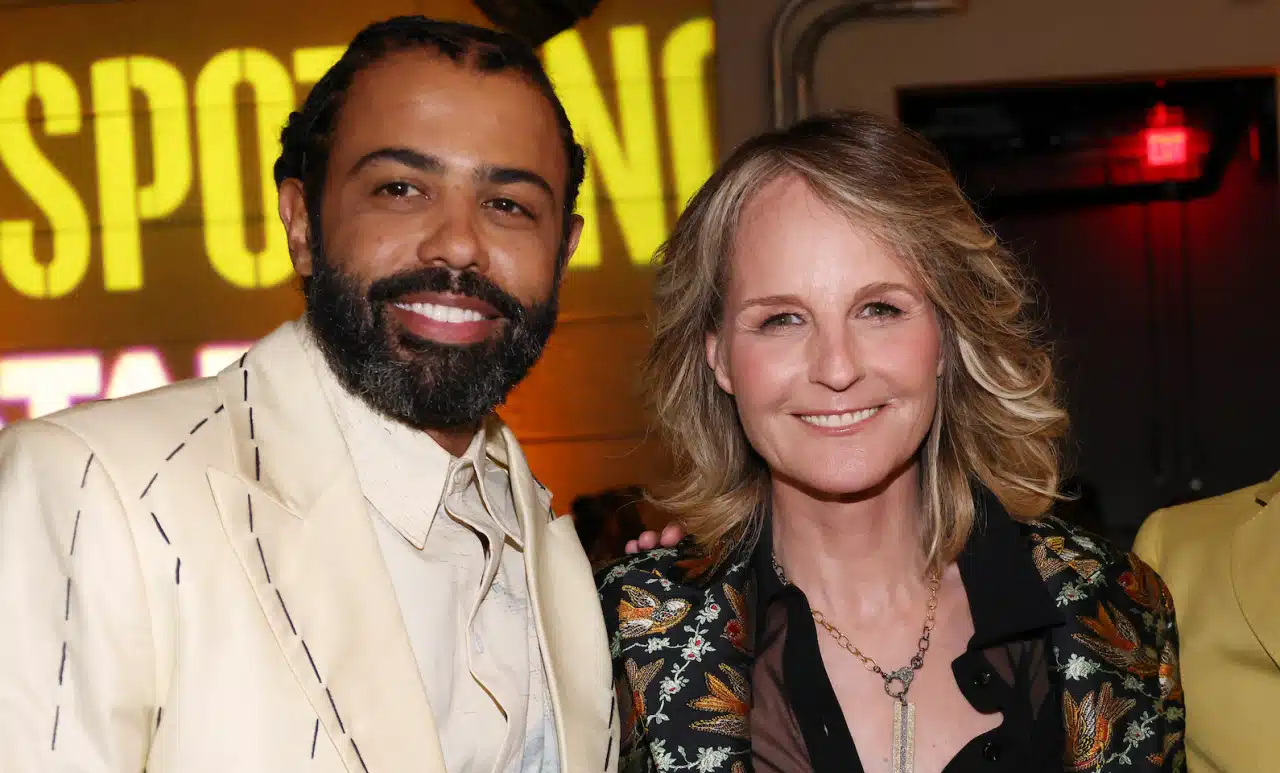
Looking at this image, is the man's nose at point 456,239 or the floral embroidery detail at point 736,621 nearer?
the man's nose at point 456,239

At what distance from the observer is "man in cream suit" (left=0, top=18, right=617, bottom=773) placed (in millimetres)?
1312

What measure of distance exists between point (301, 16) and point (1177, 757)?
4712mm

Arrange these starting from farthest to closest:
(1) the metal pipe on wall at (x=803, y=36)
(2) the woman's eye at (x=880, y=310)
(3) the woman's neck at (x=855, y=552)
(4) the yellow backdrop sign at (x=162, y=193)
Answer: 1. (4) the yellow backdrop sign at (x=162, y=193)
2. (1) the metal pipe on wall at (x=803, y=36)
3. (3) the woman's neck at (x=855, y=552)
4. (2) the woman's eye at (x=880, y=310)

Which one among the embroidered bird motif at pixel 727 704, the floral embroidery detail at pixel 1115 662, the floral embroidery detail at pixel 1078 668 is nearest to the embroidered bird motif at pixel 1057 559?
the floral embroidery detail at pixel 1115 662

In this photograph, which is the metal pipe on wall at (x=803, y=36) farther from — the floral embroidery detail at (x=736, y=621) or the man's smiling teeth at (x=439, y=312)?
the man's smiling teeth at (x=439, y=312)

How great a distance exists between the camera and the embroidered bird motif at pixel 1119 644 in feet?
5.84

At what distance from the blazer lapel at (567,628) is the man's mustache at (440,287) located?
31 centimetres

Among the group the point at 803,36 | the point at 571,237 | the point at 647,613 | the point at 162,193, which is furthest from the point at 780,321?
the point at 162,193

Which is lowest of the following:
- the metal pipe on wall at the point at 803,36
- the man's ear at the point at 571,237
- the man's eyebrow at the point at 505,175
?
the man's ear at the point at 571,237

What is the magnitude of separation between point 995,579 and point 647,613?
539 millimetres

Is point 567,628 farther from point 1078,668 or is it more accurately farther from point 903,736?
point 1078,668

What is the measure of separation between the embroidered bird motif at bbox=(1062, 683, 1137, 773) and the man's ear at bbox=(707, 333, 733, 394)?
691 millimetres

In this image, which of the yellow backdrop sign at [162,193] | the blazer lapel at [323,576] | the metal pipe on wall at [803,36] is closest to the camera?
the blazer lapel at [323,576]

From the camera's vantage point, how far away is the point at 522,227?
1.74 meters
